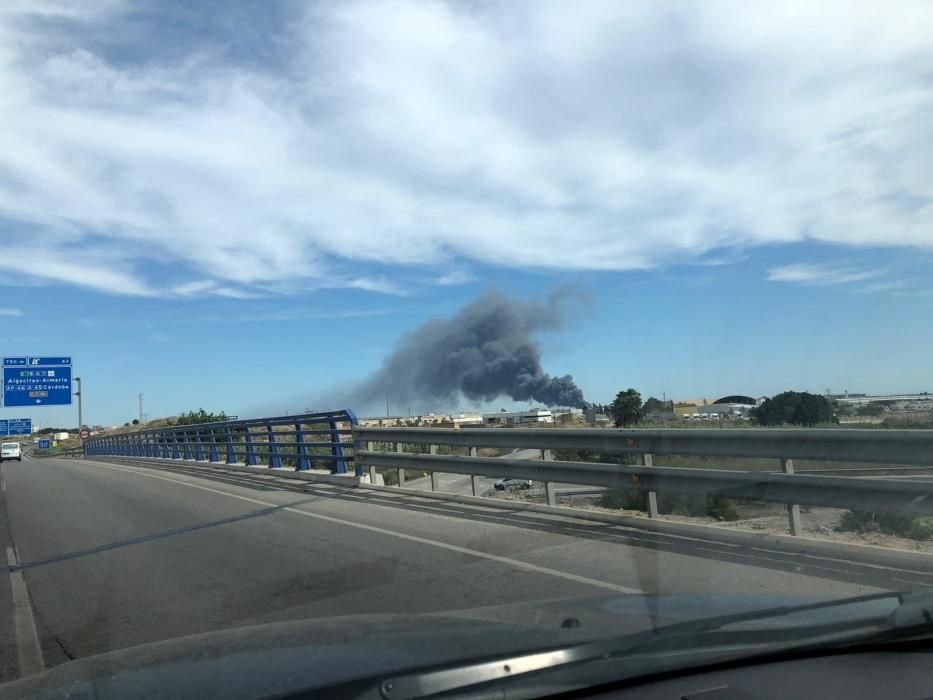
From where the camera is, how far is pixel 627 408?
40.9 feet

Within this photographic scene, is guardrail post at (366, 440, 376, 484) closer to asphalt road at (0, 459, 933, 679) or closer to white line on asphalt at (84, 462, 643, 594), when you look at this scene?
white line on asphalt at (84, 462, 643, 594)

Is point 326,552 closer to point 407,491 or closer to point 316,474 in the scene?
point 407,491

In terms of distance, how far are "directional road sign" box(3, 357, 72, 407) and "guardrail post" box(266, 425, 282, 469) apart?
30332 millimetres

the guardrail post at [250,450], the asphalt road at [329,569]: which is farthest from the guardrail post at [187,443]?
the asphalt road at [329,569]

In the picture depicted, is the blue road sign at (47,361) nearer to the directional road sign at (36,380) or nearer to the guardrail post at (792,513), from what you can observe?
the directional road sign at (36,380)

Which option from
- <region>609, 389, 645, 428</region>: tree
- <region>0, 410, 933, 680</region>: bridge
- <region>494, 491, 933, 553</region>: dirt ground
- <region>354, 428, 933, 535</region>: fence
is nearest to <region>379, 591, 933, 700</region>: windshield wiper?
<region>0, 410, 933, 680</region>: bridge

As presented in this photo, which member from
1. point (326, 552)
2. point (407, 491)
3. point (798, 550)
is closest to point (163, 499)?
point (407, 491)

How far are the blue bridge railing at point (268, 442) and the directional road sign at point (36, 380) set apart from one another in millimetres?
11096

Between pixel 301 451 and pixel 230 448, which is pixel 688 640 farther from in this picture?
pixel 230 448

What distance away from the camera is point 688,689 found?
271cm

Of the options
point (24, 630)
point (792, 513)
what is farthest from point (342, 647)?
point (792, 513)

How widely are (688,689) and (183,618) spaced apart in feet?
15.0

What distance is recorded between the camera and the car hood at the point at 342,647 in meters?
2.80

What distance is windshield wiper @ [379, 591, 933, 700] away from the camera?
257cm
